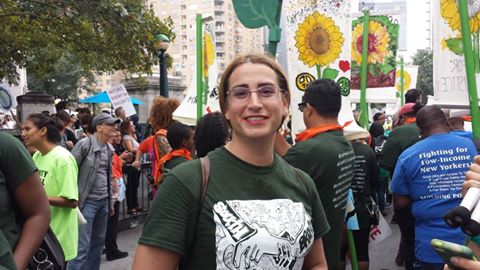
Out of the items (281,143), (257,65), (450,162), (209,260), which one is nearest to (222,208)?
(209,260)

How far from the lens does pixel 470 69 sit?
237cm

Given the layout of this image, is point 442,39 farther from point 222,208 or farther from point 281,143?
point 222,208

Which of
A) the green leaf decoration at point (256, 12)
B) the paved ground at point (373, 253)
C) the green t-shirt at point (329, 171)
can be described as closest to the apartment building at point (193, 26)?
the paved ground at point (373, 253)

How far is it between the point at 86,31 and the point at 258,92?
10.4 m

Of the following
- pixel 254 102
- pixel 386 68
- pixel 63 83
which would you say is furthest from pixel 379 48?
Result: pixel 63 83

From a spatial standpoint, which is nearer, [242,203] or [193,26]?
[242,203]


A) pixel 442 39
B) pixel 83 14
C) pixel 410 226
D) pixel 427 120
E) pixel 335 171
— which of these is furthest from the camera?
pixel 83 14

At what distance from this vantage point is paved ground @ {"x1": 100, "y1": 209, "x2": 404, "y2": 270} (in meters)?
6.32

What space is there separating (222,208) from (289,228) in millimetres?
250

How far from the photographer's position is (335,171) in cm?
314

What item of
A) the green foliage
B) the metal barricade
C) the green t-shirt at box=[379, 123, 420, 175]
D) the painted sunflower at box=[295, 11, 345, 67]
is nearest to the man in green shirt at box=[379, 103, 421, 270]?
the green t-shirt at box=[379, 123, 420, 175]

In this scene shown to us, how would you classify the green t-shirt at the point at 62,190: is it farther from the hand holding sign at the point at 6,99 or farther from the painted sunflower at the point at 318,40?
the hand holding sign at the point at 6,99

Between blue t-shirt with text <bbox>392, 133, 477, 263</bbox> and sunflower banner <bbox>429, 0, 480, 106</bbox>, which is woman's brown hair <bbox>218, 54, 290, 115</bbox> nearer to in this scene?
sunflower banner <bbox>429, 0, 480, 106</bbox>

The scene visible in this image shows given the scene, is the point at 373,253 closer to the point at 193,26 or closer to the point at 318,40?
the point at 318,40
